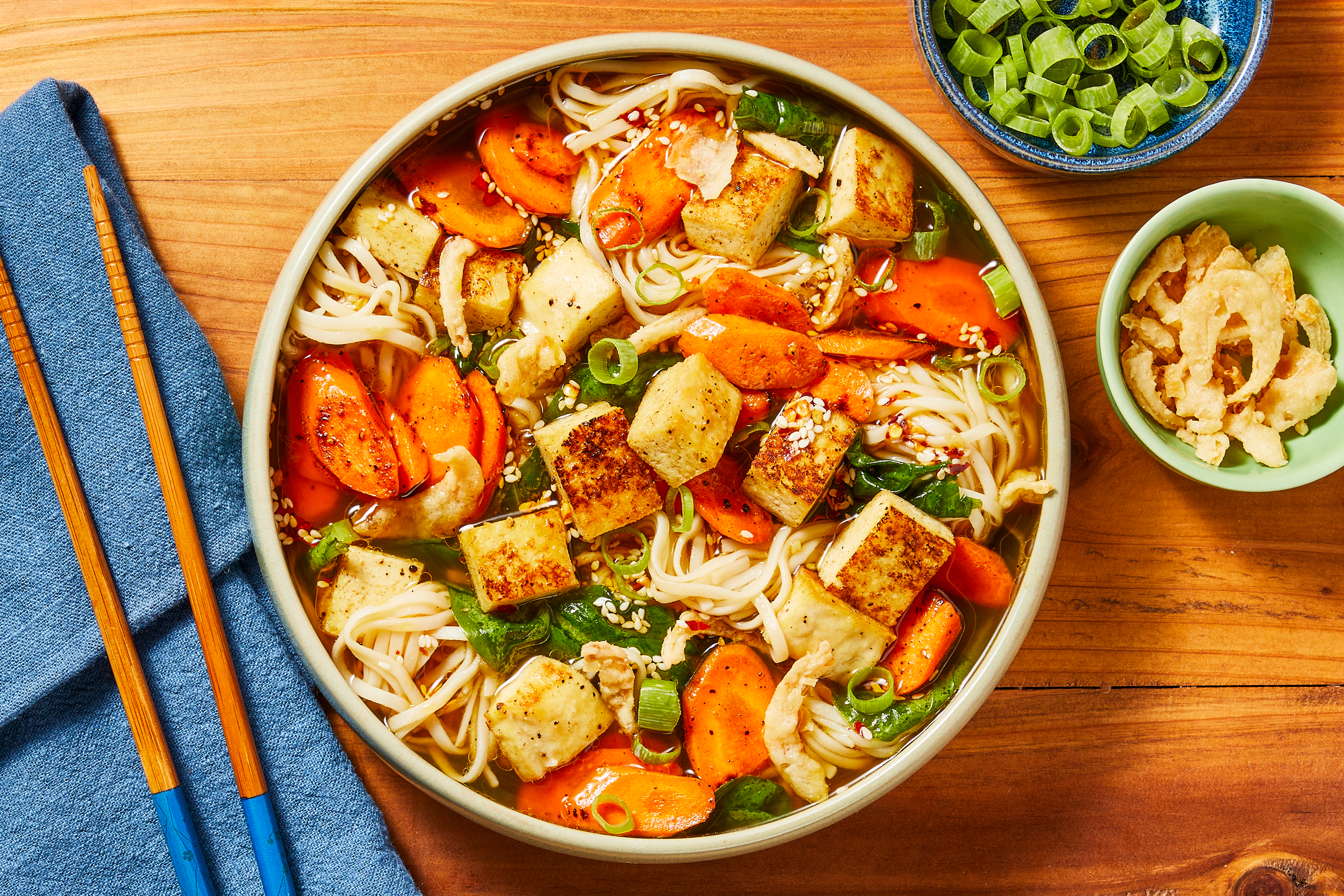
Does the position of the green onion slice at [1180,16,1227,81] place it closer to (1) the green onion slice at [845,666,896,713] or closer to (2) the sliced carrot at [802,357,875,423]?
(2) the sliced carrot at [802,357,875,423]

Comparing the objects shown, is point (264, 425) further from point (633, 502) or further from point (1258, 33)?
point (1258, 33)

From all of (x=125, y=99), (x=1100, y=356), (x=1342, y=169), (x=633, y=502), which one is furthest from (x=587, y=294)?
(x=1342, y=169)

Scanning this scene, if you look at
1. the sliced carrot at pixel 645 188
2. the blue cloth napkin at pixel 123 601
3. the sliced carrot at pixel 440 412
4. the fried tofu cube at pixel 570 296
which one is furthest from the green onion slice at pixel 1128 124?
the blue cloth napkin at pixel 123 601

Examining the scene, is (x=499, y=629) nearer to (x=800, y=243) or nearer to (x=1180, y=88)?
(x=800, y=243)

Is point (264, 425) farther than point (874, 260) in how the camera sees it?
No

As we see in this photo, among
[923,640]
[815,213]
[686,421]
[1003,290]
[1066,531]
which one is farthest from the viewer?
[1066,531]

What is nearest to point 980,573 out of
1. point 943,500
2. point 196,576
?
point 943,500

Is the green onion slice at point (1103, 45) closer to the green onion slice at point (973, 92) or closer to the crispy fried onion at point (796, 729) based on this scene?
the green onion slice at point (973, 92)
